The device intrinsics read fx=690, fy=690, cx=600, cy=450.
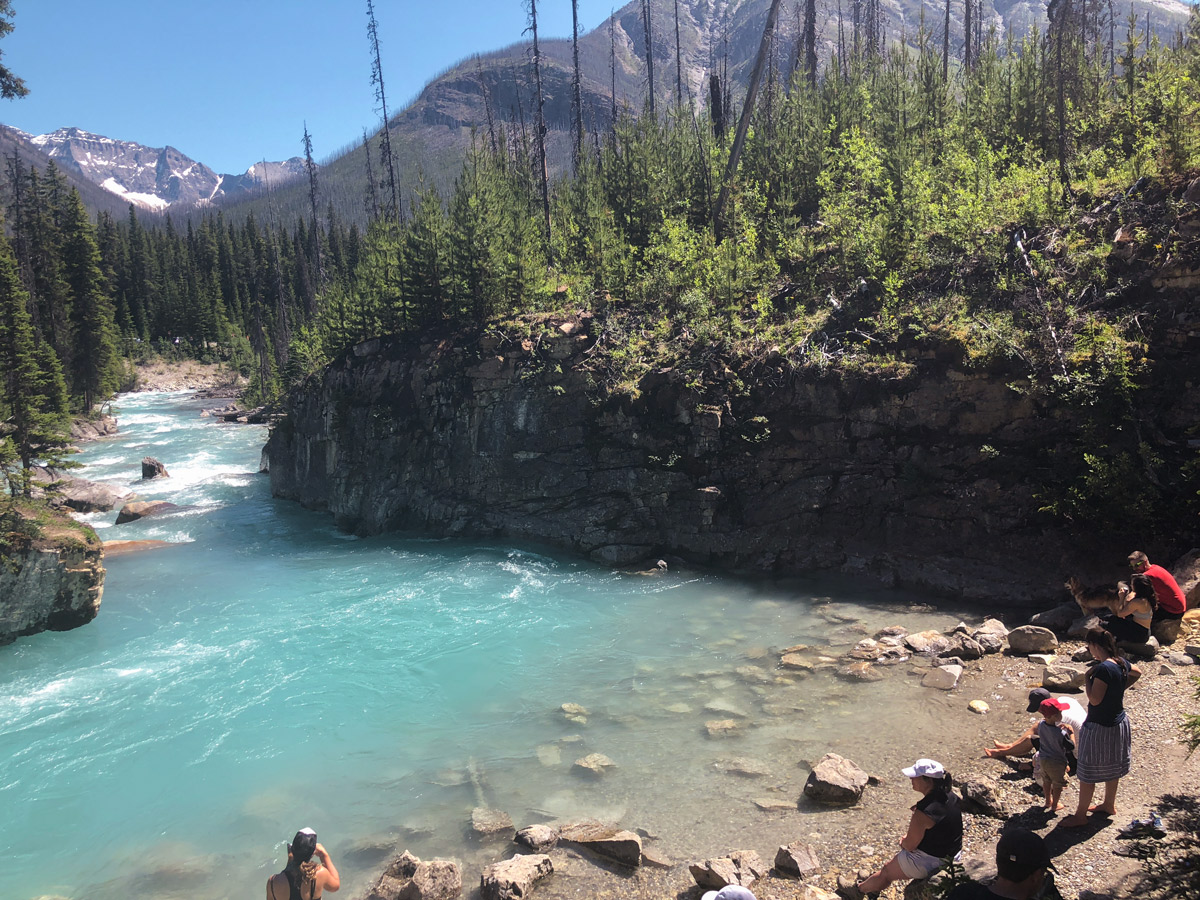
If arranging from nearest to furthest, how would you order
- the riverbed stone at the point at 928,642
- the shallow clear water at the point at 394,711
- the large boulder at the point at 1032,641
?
the shallow clear water at the point at 394,711, the large boulder at the point at 1032,641, the riverbed stone at the point at 928,642

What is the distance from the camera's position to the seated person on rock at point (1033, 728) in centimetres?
781

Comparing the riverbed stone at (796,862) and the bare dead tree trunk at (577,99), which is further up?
the bare dead tree trunk at (577,99)

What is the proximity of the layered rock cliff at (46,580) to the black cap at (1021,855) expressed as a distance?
67.8 feet

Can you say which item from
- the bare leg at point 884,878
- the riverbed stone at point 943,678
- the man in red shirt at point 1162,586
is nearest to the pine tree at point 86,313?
the riverbed stone at point 943,678

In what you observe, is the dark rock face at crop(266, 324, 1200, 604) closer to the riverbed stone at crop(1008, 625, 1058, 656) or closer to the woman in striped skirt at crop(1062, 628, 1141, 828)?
the riverbed stone at crop(1008, 625, 1058, 656)

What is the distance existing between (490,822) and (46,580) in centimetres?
1511

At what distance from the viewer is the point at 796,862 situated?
7.19 meters

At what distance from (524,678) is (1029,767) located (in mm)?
8246

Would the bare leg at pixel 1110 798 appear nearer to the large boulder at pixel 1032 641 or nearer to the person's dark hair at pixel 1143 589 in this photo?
the person's dark hair at pixel 1143 589

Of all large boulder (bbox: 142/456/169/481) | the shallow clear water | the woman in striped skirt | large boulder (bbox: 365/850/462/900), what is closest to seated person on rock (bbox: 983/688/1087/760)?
the woman in striped skirt

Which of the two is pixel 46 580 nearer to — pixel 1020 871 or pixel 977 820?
pixel 977 820

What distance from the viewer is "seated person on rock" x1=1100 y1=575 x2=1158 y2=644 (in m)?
9.26

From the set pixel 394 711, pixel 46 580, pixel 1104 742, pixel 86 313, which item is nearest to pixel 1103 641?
pixel 1104 742

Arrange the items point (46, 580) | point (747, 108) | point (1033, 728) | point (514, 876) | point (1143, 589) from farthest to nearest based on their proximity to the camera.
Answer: point (747, 108), point (46, 580), point (1143, 589), point (1033, 728), point (514, 876)
